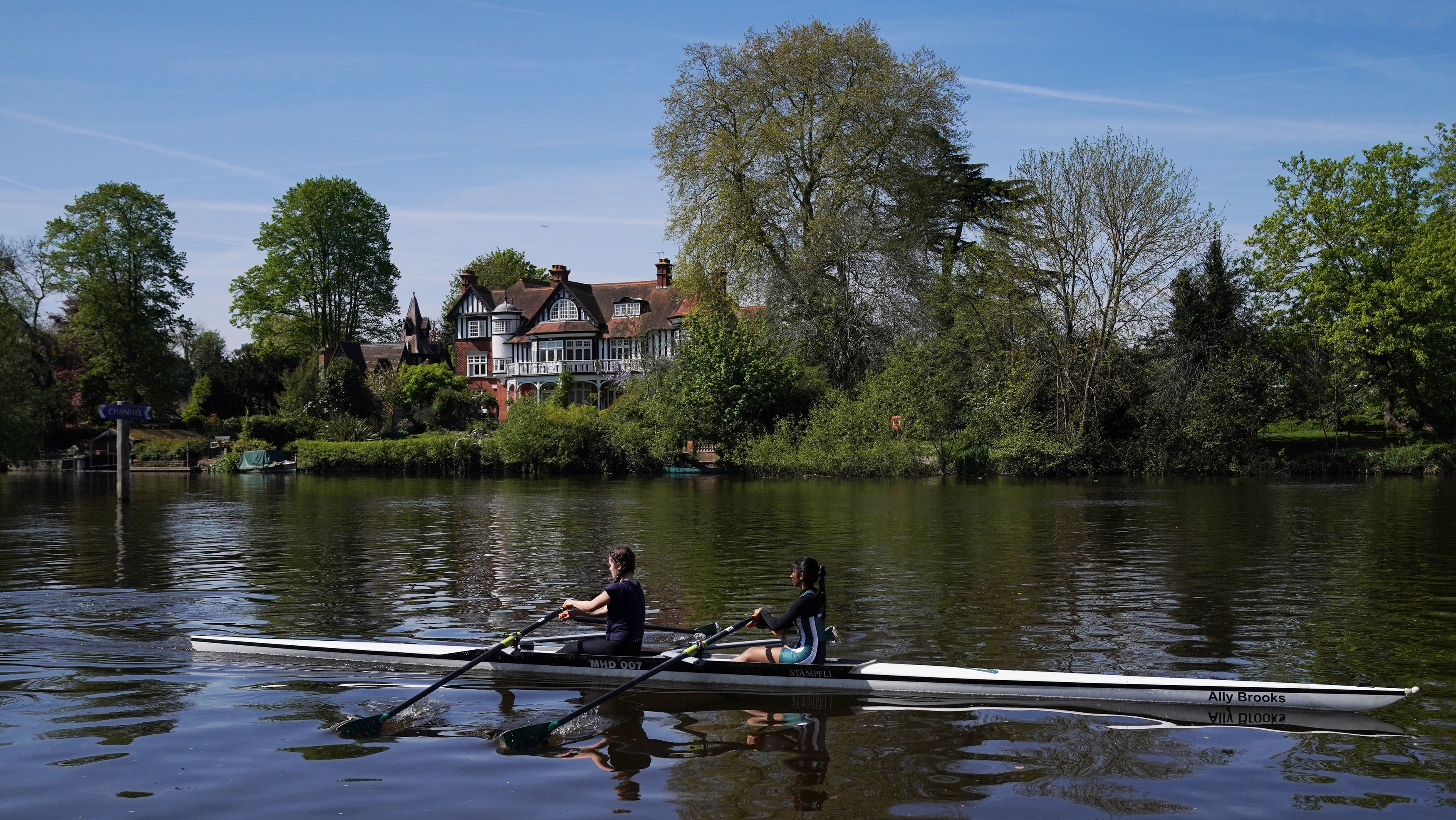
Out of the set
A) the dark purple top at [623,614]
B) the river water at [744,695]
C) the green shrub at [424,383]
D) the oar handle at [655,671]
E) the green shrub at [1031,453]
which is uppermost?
the green shrub at [424,383]

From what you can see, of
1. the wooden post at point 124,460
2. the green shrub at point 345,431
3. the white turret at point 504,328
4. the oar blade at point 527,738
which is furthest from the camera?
the white turret at point 504,328

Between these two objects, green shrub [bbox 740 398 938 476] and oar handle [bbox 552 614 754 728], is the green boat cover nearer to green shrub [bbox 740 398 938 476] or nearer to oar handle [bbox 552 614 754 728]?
green shrub [bbox 740 398 938 476]

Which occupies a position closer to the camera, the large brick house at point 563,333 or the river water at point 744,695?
the river water at point 744,695

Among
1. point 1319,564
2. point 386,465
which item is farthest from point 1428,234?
point 386,465

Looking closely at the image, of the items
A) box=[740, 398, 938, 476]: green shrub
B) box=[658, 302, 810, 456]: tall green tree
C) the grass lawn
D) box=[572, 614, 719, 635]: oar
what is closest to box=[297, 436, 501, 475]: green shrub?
box=[658, 302, 810, 456]: tall green tree

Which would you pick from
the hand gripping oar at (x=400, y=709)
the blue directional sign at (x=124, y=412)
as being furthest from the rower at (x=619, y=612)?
the blue directional sign at (x=124, y=412)

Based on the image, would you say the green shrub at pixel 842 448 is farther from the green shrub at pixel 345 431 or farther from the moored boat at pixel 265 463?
the moored boat at pixel 265 463

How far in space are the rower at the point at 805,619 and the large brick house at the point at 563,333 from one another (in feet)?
206

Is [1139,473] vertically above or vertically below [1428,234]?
below

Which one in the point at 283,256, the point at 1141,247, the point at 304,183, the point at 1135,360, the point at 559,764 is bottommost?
the point at 559,764

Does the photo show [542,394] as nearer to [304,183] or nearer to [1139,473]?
[304,183]

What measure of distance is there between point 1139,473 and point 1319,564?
2687 centimetres

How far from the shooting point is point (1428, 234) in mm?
41406

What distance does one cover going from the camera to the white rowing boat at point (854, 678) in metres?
8.23
